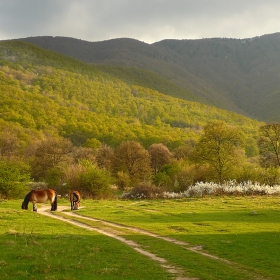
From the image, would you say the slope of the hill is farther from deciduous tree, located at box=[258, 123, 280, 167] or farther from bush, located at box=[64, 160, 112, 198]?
bush, located at box=[64, 160, 112, 198]

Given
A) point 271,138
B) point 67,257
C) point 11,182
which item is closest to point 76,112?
point 271,138

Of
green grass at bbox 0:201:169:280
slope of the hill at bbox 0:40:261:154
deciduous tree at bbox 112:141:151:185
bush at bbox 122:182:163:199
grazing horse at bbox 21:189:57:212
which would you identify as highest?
slope of the hill at bbox 0:40:261:154

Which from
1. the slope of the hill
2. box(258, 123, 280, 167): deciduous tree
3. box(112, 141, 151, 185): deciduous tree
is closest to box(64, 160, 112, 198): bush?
box(112, 141, 151, 185): deciduous tree

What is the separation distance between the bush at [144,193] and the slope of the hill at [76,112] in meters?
63.2

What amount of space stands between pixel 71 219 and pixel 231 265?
15.0 metres

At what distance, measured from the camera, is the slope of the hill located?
131125mm

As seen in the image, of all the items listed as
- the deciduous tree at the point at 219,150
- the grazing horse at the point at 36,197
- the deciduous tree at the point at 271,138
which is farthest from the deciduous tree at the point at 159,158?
the grazing horse at the point at 36,197

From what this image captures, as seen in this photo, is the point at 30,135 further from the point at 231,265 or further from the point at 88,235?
the point at 231,265

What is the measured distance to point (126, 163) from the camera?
76750mm

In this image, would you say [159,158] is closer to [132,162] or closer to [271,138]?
[132,162]

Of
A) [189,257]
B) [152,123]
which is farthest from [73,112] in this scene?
[189,257]

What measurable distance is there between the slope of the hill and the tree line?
121 feet

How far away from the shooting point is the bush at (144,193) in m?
53.3

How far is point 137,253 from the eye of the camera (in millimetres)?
15125
